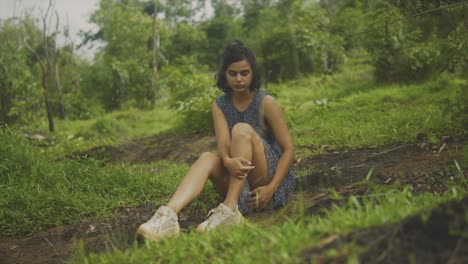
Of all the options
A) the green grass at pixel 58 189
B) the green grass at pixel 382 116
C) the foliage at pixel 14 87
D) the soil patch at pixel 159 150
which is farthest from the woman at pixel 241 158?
the foliage at pixel 14 87

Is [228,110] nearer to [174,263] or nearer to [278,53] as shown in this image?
[174,263]

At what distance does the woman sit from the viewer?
263 cm

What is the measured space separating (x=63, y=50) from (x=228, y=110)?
25.9 metres

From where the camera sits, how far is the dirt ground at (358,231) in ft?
4.56

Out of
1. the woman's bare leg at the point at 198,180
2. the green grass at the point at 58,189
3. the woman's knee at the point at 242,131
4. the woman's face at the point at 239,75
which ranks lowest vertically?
the green grass at the point at 58,189

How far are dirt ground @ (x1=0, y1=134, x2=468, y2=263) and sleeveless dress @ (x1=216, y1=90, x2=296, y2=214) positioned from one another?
0.28 ft

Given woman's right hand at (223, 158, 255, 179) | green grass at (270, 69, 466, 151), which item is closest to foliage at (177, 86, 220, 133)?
green grass at (270, 69, 466, 151)

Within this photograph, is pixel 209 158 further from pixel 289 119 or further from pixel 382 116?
pixel 289 119

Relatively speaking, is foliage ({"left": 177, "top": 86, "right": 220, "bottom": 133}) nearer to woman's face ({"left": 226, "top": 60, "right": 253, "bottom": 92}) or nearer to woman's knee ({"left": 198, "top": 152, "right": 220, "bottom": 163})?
woman's face ({"left": 226, "top": 60, "right": 253, "bottom": 92})

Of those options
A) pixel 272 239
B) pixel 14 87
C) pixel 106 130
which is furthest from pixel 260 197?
pixel 14 87

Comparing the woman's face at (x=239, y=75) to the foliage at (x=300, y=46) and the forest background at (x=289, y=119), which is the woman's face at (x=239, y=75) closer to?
the forest background at (x=289, y=119)

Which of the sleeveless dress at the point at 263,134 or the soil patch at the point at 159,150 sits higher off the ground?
the sleeveless dress at the point at 263,134

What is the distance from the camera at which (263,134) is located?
314cm

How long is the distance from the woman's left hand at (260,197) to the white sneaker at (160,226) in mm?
535
